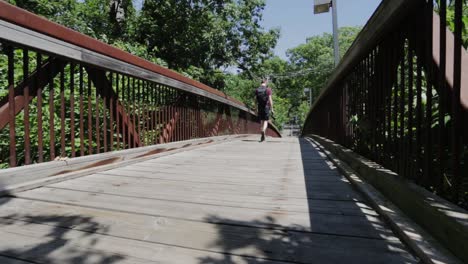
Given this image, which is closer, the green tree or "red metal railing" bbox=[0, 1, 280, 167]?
"red metal railing" bbox=[0, 1, 280, 167]

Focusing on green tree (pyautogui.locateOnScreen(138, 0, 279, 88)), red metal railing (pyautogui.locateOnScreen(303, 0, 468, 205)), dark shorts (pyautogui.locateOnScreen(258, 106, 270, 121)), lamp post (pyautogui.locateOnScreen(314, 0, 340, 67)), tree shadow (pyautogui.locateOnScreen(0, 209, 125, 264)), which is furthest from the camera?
green tree (pyautogui.locateOnScreen(138, 0, 279, 88))

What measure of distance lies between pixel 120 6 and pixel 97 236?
1246cm

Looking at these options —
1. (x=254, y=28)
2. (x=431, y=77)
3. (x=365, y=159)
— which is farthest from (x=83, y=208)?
(x=254, y=28)

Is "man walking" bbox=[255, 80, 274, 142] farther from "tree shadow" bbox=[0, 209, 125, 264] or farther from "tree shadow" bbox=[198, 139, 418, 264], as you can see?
"tree shadow" bbox=[0, 209, 125, 264]

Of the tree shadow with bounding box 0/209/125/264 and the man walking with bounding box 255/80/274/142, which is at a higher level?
the man walking with bounding box 255/80/274/142

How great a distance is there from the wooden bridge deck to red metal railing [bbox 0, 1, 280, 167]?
0.58 meters

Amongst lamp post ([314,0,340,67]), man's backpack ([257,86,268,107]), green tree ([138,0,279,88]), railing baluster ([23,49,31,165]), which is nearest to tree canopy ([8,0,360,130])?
green tree ([138,0,279,88])

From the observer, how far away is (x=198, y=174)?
312cm

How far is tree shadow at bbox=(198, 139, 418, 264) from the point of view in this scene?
1.35 metres

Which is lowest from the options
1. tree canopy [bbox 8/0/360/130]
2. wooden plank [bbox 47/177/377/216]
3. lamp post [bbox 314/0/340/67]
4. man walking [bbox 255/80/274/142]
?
wooden plank [bbox 47/177/377/216]

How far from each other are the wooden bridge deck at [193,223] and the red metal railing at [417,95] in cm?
35

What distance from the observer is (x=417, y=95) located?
1739 millimetres

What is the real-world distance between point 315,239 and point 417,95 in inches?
34.7

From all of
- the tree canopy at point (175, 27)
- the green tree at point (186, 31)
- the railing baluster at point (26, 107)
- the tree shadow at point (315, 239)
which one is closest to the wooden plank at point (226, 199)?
the tree shadow at point (315, 239)
